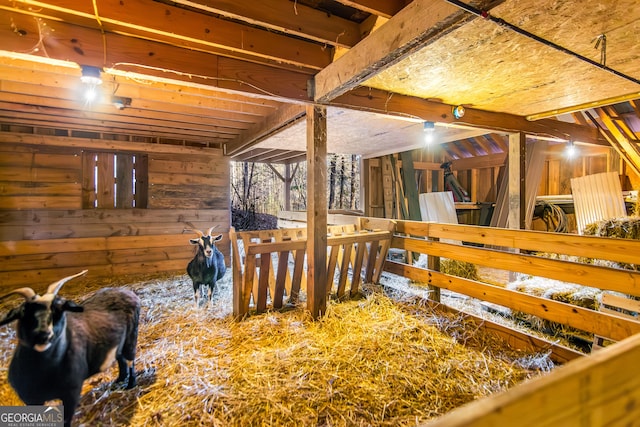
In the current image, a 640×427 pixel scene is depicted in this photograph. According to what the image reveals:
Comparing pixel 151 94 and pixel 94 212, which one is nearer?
pixel 151 94

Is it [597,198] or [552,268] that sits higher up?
[597,198]

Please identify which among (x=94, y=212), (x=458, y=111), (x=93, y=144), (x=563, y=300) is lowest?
(x=563, y=300)

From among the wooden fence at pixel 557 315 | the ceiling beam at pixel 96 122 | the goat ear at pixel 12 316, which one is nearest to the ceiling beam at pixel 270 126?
the ceiling beam at pixel 96 122

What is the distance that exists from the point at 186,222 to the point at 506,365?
549 centimetres

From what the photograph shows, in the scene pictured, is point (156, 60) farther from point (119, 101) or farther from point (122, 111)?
point (122, 111)

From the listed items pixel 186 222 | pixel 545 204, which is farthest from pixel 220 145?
pixel 545 204

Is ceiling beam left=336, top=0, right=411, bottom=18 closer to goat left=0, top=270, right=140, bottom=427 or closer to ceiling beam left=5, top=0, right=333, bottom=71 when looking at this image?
ceiling beam left=5, top=0, right=333, bottom=71

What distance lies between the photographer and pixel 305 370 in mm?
2148

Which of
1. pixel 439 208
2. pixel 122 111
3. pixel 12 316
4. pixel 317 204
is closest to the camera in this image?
pixel 12 316

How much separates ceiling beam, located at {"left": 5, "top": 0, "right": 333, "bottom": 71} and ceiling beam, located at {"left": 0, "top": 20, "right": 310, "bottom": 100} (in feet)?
0.16

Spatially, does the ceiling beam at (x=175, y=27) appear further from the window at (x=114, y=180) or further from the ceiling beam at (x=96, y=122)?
the window at (x=114, y=180)

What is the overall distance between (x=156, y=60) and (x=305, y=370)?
2579 millimetres

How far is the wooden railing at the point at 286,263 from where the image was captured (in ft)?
9.95

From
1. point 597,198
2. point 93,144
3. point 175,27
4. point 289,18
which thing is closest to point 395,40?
point 289,18
